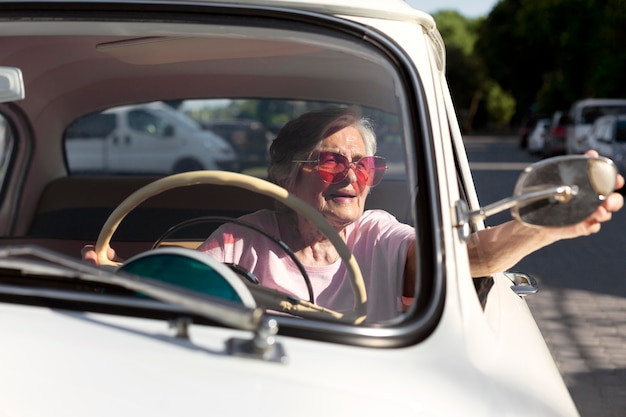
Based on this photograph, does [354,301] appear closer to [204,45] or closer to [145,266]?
[145,266]

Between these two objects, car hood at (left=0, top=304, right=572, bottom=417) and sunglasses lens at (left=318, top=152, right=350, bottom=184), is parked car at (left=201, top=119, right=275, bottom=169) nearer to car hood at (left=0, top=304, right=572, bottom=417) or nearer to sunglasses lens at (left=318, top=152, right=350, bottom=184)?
sunglasses lens at (left=318, top=152, right=350, bottom=184)

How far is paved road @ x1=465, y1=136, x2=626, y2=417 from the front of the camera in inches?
242

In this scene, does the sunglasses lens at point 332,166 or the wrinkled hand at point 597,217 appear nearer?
the wrinkled hand at point 597,217

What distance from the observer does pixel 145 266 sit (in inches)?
83.7

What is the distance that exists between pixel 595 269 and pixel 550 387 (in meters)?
9.35


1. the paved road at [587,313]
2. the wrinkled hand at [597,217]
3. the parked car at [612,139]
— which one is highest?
the wrinkled hand at [597,217]

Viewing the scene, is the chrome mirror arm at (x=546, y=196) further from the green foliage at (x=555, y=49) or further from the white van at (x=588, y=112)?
the green foliage at (x=555, y=49)

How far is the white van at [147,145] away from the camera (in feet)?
81.7

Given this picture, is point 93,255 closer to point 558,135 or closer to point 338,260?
point 338,260

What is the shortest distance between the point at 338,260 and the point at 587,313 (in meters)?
6.38

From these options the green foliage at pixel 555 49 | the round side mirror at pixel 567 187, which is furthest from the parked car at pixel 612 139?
the round side mirror at pixel 567 187

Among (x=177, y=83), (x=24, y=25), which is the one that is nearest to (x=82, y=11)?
(x=24, y=25)

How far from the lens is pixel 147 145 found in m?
26.2

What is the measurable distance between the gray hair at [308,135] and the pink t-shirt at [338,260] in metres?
0.13
